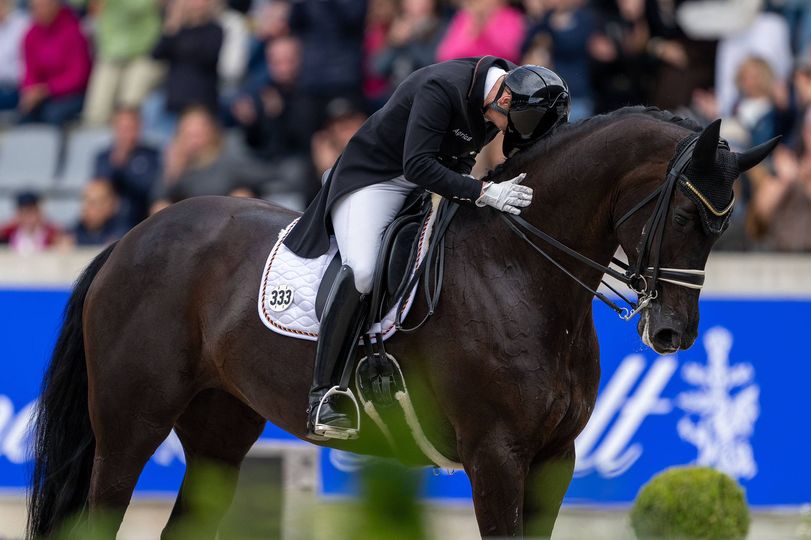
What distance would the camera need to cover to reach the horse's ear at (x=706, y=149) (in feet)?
15.2

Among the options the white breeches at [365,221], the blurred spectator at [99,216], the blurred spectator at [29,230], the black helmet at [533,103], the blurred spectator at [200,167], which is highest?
the black helmet at [533,103]

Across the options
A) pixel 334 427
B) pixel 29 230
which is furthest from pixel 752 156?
pixel 29 230

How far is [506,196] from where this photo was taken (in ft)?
16.7

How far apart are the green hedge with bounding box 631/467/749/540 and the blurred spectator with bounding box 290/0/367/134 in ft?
19.3

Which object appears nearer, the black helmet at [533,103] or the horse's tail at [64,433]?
the black helmet at [533,103]

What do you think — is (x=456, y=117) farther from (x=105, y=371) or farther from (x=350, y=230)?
(x=105, y=371)

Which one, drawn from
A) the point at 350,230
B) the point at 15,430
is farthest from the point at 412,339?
the point at 15,430

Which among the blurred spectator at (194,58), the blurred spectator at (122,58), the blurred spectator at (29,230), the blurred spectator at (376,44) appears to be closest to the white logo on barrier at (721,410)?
the blurred spectator at (376,44)

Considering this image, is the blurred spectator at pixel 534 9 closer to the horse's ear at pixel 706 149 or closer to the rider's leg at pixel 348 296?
the rider's leg at pixel 348 296

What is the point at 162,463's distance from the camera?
9109 mm

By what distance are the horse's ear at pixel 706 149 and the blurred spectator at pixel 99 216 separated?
24.5ft

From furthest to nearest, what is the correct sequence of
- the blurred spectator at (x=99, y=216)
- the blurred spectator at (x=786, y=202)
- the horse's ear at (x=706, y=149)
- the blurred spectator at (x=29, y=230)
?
the blurred spectator at (x=29, y=230) → the blurred spectator at (x=99, y=216) → the blurred spectator at (x=786, y=202) → the horse's ear at (x=706, y=149)

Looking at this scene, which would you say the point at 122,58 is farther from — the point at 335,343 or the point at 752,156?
the point at 752,156

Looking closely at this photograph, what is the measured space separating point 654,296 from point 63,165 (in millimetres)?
10220
